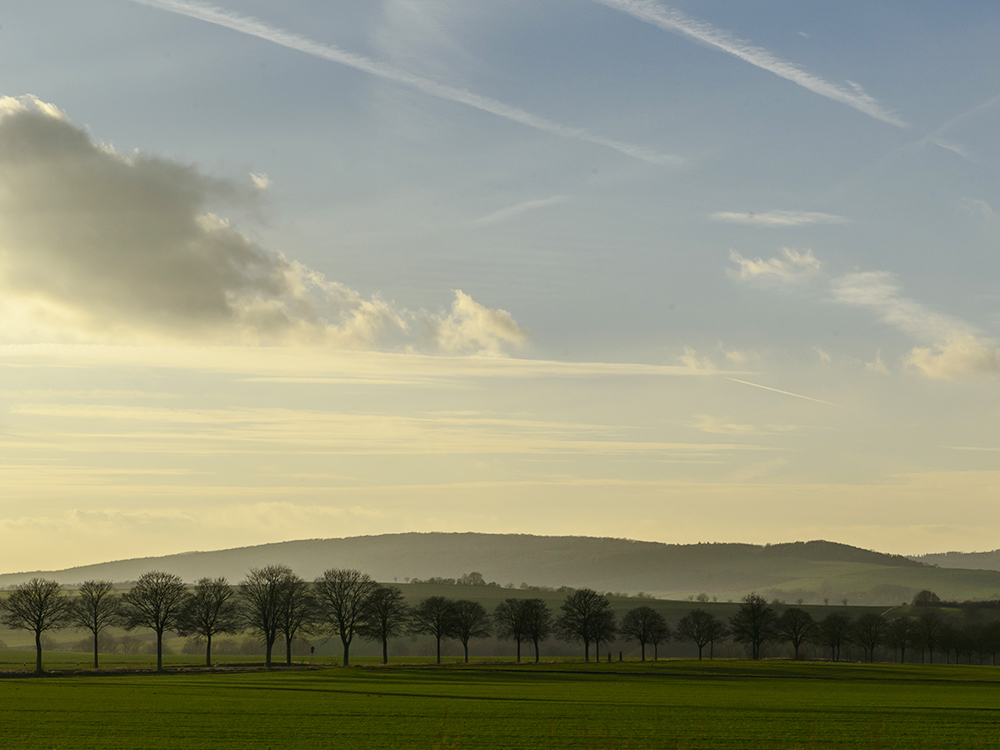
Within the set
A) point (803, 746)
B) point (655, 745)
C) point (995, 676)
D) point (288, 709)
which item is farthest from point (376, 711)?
point (995, 676)

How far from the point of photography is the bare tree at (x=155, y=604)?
147 metres

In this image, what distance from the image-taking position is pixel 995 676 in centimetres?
12575

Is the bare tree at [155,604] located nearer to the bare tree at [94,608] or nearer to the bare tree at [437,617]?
the bare tree at [94,608]

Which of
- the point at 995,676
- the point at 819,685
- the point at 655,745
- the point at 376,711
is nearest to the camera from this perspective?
the point at 655,745

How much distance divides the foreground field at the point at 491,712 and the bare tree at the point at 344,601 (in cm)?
4745

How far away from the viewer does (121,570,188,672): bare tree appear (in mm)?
147375

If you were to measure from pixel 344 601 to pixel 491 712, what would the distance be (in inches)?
3987

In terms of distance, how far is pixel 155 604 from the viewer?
147625 mm

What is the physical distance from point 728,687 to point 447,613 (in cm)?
7937

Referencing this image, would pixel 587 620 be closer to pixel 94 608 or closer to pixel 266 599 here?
pixel 266 599

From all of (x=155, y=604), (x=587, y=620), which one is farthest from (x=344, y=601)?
(x=587, y=620)

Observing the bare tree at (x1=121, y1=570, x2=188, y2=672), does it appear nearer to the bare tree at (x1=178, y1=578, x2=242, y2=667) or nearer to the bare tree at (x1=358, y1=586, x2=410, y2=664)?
the bare tree at (x1=178, y1=578, x2=242, y2=667)

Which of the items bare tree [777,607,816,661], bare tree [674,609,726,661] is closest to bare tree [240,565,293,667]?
bare tree [674,609,726,661]

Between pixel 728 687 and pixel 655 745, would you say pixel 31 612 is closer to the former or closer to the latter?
pixel 728 687
